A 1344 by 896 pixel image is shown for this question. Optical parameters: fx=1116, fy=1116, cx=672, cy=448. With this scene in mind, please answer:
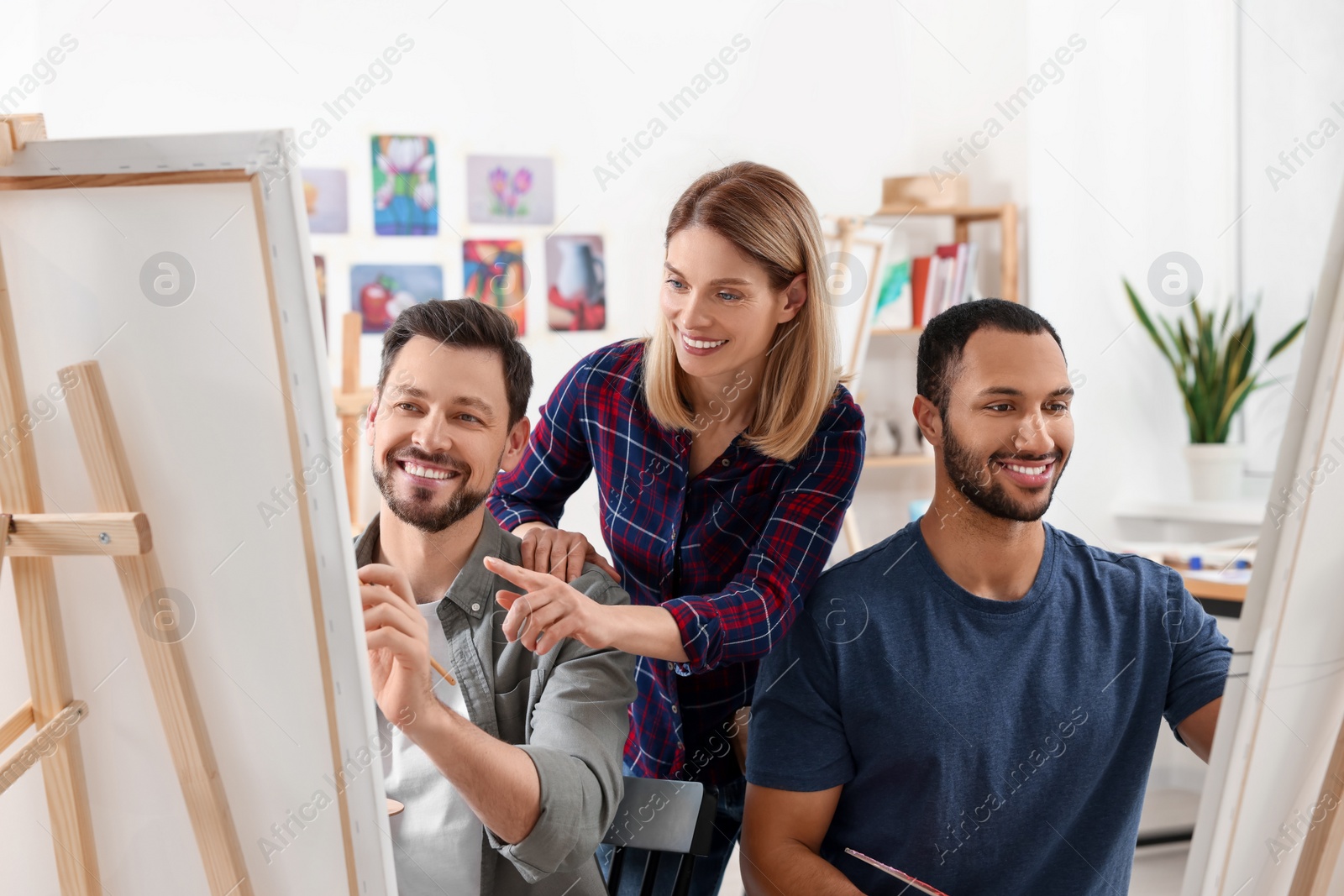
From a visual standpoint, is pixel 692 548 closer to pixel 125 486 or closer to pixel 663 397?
pixel 663 397

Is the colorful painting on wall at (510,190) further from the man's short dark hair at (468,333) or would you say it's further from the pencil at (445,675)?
the pencil at (445,675)

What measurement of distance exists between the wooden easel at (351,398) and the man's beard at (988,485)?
8.02ft

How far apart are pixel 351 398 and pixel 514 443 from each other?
7.24 feet

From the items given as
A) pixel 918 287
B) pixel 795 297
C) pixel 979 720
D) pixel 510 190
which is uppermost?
pixel 510 190

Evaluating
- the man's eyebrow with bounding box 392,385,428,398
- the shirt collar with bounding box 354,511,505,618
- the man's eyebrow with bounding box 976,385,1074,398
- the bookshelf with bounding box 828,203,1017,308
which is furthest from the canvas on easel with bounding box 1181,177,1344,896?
the bookshelf with bounding box 828,203,1017,308

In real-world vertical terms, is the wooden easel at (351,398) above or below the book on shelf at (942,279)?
below

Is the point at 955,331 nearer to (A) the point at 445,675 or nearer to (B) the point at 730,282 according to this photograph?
(B) the point at 730,282

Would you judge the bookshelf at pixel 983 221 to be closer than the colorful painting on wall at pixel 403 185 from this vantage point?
No

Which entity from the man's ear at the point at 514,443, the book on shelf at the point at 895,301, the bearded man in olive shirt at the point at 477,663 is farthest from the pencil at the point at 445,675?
the book on shelf at the point at 895,301

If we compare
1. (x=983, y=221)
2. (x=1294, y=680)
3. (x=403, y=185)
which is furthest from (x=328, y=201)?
(x=1294, y=680)

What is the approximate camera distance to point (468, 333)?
147 centimetres

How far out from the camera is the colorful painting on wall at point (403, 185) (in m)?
3.95

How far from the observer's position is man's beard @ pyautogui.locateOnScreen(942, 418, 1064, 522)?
4.73 ft

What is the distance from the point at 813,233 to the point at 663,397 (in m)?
0.31
